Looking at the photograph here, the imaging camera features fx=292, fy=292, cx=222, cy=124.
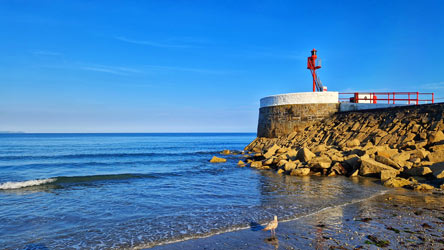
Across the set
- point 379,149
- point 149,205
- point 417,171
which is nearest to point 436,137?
point 379,149

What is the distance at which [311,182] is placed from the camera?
477 inches

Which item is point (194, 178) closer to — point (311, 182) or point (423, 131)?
point (311, 182)

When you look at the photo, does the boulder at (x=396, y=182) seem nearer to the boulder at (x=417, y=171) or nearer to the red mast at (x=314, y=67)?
the boulder at (x=417, y=171)

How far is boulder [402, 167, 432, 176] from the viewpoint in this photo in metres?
A: 11.1

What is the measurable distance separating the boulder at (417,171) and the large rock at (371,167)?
1.96ft

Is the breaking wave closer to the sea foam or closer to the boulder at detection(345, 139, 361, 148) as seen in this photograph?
the sea foam

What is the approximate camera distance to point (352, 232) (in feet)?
19.7

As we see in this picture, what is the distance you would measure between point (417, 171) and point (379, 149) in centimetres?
267

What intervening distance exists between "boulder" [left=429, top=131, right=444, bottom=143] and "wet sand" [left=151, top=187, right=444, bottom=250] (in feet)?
23.8

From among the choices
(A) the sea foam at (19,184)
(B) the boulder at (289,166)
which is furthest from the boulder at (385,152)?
(A) the sea foam at (19,184)

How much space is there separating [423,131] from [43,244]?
55.7 ft

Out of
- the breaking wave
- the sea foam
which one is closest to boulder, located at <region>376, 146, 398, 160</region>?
the breaking wave

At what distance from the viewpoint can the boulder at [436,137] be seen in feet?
45.2

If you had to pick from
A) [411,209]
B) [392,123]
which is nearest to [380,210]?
[411,209]
